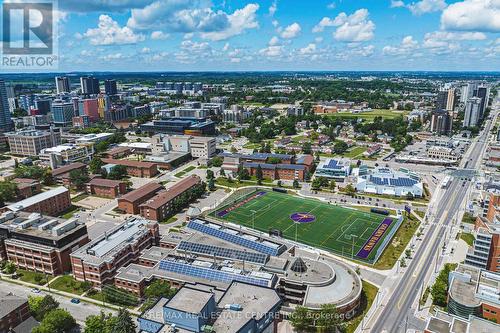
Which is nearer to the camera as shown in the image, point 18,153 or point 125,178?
point 125,178

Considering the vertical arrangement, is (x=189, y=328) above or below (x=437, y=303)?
above

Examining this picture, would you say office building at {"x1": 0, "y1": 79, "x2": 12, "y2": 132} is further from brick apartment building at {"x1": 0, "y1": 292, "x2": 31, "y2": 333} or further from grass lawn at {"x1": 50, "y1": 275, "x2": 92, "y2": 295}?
brick apartment building at {"x1": 0, "y1": 292, "x2": 31, "y2": 333}

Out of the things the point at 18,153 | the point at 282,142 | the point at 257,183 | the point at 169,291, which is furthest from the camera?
the point at 282,142

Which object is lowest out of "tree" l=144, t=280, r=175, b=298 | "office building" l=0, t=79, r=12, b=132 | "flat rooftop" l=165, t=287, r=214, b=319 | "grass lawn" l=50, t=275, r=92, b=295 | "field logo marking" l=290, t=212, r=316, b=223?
"grass lawn" l=50, t=275, r=92, b=295

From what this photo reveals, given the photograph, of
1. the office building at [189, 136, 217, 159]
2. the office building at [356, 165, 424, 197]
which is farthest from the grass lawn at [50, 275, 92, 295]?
the office building at [189, 136, 217, 159]

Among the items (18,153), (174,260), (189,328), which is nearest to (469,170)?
(174,260)

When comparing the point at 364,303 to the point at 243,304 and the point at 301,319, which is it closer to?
the point at 301,319

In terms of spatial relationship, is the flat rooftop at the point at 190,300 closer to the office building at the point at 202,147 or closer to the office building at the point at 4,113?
the office building at the point at 202,147

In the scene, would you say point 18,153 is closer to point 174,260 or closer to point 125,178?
point 125,178
